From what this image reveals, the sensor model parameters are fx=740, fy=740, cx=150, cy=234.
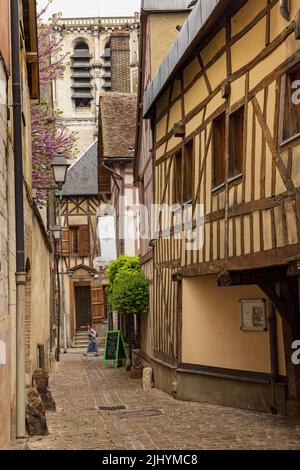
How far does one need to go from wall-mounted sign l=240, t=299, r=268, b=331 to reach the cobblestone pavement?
1251 mm

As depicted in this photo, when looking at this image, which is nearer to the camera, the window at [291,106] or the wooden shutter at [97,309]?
the window at [291,106]

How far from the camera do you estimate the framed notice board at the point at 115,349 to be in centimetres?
2055

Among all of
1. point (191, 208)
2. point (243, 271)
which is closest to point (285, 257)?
point (243, 271)

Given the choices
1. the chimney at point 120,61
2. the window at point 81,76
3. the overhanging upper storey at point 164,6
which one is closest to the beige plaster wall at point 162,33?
the overhanging upper storey at point 164,6

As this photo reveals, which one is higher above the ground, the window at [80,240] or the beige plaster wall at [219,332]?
the window at [80,240]

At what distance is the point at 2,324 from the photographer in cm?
686

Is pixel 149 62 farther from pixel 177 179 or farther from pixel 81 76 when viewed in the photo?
pixel 81 76

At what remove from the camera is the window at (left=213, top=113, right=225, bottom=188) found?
10.6 metres

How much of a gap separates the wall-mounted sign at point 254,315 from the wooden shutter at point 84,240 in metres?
23.0

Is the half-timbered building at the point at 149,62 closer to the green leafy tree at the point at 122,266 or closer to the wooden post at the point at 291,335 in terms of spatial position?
the green leafy tree at the point at 122,266

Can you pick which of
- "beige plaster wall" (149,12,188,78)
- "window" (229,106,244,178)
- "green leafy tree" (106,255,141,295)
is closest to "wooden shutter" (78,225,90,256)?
"green leafy tree" (106,255,141,295)

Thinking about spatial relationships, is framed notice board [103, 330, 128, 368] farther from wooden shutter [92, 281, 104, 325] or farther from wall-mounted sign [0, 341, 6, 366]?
Result: wall-mounted sign [0, 341, 6, 366]

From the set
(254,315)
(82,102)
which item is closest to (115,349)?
(254,315)

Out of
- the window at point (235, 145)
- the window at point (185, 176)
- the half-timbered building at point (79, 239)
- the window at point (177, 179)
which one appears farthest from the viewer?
the half-timbered building at point (79, 239)
